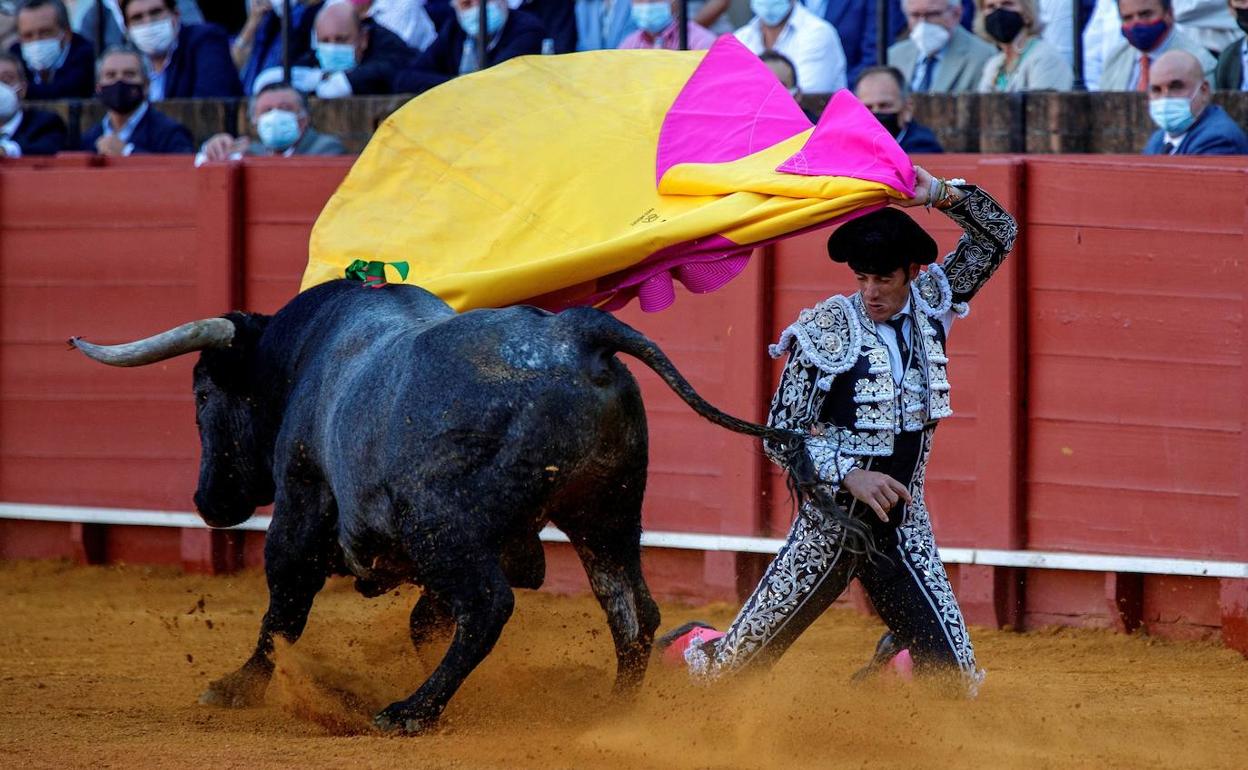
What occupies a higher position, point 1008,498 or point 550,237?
point 550,237

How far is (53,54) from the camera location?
1033 centimetres

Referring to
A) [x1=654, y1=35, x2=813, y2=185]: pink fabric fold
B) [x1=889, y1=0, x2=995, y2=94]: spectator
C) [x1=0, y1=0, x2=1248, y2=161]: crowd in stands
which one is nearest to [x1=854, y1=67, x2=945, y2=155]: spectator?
[x1=0, y1=0, x2=1248, y2=161]: crowd in stands

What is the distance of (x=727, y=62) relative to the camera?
518 centimetres

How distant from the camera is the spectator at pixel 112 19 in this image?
10508 millimetres

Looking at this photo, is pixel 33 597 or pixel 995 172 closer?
pixel 995 172

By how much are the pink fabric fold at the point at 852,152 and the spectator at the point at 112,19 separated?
6542mm

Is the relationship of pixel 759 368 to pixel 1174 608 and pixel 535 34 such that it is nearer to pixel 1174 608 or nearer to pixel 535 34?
pixel 1174 608

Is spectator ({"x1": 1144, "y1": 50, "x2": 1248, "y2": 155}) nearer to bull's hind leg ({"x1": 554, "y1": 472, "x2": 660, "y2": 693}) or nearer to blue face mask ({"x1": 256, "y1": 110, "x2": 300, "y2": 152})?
bull's hind leg ({"x1": 554, "y1": 472, "x2": 660, "y2": 693})

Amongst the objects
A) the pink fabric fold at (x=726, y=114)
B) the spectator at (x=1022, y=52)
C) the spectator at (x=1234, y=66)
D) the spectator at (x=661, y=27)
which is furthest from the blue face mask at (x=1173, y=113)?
the spectator at (x=661, y=27)

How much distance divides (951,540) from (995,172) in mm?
1278

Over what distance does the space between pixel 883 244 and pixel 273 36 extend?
20.9 feet

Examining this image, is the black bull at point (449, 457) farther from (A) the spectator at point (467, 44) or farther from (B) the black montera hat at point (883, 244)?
(A) the spectator at point (467, 44)

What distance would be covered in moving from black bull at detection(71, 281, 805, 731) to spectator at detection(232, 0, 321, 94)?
4960 millimetres

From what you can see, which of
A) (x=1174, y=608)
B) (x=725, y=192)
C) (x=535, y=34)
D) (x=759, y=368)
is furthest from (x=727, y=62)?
(x=535, y=34)
